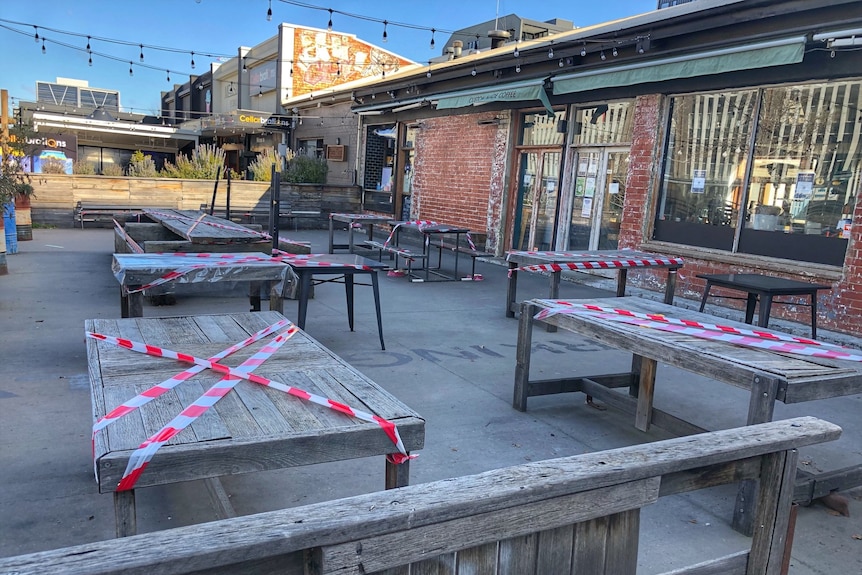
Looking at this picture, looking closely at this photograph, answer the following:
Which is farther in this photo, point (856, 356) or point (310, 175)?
point (310, 175)

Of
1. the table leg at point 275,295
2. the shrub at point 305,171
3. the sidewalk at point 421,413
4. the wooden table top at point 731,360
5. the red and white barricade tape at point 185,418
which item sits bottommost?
the sidewalk at point 421,413

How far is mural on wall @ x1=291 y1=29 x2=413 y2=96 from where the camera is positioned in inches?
905

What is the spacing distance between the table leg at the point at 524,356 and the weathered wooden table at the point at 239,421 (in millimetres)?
1600

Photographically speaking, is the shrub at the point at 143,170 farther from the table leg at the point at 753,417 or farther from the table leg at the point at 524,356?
the table leg at the point at 753,417

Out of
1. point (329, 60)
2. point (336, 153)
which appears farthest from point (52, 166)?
point (329, 60)

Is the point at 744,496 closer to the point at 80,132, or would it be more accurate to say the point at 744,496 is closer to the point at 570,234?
the point at 570,234

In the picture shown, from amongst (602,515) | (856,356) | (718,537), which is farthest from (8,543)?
(856,356)

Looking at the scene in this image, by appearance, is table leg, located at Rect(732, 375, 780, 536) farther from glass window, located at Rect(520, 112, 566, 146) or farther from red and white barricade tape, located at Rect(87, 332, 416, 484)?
glass window, located at Rect(520, 112, 566, 146)

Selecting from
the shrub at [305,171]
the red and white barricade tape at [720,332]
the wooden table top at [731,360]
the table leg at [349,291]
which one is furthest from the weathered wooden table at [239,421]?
the shrub at [305,171]

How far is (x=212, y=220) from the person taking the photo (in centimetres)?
935

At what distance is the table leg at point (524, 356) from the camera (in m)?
4.16

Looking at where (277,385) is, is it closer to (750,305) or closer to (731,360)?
(731,360)

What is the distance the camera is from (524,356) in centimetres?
422

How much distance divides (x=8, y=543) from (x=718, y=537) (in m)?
2.99
